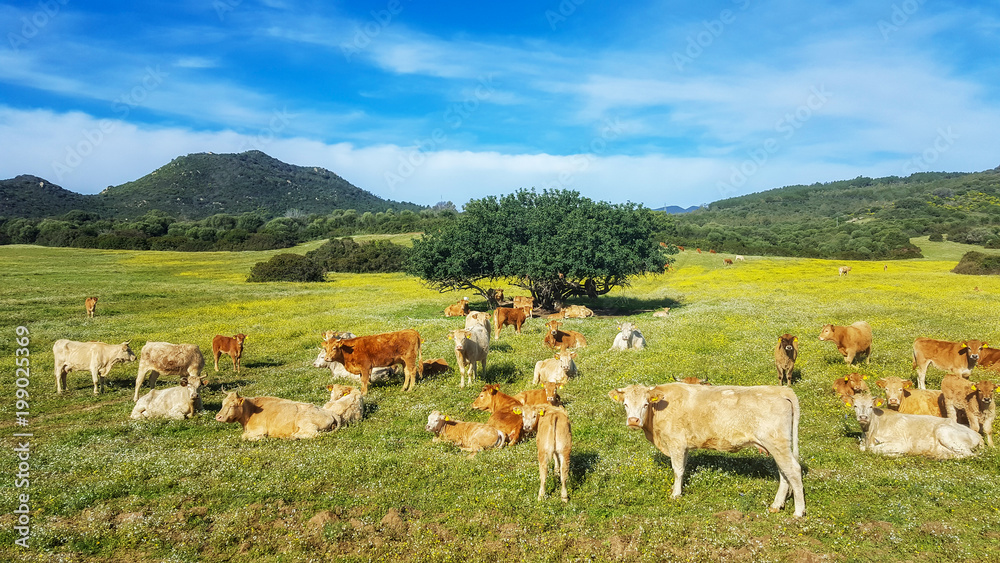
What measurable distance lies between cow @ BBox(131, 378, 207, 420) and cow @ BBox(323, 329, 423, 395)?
365cm

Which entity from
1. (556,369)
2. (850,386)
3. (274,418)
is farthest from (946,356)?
(274,418)

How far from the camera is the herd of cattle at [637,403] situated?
8594mm

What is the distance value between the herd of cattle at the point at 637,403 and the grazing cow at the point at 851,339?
0.04 meters

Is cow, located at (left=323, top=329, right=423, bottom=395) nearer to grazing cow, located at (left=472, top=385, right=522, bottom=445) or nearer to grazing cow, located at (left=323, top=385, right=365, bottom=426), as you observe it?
grazing cow, located at (left=323, top=385, right=365, bottom=426)

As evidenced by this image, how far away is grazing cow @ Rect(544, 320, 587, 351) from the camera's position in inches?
853

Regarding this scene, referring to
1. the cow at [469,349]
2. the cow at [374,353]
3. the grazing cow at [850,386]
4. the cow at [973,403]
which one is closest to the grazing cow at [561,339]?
the cow at [469,349]

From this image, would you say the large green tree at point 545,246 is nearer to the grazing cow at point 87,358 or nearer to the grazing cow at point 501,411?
the grazing cow at point 501,411

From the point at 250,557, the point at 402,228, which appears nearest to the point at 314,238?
the point at 402,228

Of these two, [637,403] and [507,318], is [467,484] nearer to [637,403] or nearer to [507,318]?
[637,403]

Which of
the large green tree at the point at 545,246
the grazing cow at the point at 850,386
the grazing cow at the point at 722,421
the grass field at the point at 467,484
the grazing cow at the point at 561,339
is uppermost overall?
the large green tree at the point at 545,246

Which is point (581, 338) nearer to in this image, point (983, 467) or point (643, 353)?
point (643, 353)

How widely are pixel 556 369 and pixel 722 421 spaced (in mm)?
7780

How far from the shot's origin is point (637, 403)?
8.88 m

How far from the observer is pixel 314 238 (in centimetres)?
12094
